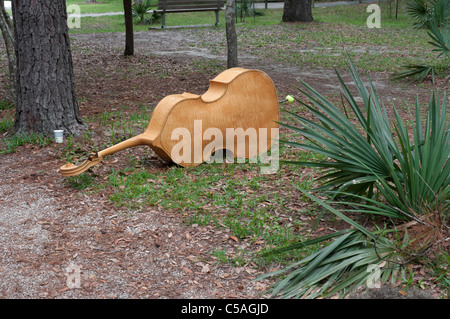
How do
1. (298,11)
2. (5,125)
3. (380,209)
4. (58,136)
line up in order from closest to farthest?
(380,209) < (58,136) < (5,125) < (298,11)

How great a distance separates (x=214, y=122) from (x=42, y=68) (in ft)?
6.64

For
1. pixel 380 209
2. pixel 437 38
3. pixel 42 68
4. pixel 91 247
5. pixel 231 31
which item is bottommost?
pixel 91 247

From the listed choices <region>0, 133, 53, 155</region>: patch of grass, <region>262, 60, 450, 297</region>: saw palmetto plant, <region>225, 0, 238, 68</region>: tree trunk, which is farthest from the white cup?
<region>225, 0, 238, 68</region>: tree trunk

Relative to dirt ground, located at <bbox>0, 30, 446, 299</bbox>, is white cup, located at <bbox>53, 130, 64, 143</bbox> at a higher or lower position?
higher

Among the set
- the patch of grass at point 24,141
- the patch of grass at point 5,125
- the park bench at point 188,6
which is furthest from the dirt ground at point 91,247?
the park bench at point 188,6

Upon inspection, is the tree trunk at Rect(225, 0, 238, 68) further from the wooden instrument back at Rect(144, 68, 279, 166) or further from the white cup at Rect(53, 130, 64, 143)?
the white cup at Rect(53, 130, 64, 143)

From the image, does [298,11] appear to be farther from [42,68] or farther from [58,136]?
[58,136]

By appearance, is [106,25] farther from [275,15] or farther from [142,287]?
[142,287]

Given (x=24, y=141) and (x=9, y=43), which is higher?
(x=9, y=43)

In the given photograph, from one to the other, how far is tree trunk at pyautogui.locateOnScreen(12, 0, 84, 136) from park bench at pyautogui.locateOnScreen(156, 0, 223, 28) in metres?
10.8

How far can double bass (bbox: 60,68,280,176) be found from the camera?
489 cm

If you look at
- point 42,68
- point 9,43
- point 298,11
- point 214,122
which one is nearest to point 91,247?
point 214,122

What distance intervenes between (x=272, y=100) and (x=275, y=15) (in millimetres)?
15156

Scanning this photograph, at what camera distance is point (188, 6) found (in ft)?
55.4
